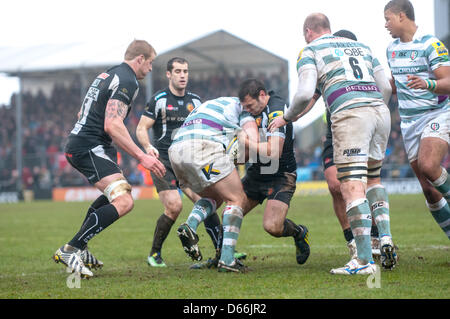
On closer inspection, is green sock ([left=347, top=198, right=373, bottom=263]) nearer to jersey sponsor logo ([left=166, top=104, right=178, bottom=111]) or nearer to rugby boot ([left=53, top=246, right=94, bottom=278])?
rugby boot ([left=53, top=246, right=94, bottom=278])

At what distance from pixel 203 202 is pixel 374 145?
2067 mm

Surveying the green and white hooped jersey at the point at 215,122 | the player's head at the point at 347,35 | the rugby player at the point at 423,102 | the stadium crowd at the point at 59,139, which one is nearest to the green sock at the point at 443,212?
the rugby player at the point at 423,102

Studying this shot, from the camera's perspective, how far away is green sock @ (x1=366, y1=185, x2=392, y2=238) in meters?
6.08

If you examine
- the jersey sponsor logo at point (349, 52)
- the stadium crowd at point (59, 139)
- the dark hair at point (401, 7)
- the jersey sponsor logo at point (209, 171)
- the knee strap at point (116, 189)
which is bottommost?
the stadium crowd at point (59, 139)

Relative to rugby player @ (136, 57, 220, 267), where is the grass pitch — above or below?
below

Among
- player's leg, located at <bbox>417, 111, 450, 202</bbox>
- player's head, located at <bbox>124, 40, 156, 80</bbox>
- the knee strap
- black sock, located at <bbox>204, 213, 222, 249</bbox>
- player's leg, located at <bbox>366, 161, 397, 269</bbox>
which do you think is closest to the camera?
player's leg, located at <bbox>366, 161, 397, 269</bbox>

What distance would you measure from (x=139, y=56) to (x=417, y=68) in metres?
3.12

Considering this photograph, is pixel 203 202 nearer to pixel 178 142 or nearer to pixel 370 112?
pixel 178 142

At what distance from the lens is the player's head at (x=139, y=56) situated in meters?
6.62

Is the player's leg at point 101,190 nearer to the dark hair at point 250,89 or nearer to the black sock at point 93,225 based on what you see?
the black sock at point 93,225

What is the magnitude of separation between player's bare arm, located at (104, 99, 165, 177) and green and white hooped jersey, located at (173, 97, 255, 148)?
1.78ft

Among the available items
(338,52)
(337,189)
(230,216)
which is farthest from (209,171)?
(337,189)

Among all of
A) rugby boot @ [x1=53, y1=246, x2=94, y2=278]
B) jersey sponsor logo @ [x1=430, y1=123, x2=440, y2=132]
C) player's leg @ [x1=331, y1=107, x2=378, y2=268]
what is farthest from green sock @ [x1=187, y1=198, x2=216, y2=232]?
jersey sponsor logo @ [x1=430, y1=123, x2=440, y2=132]

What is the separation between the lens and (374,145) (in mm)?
5953
